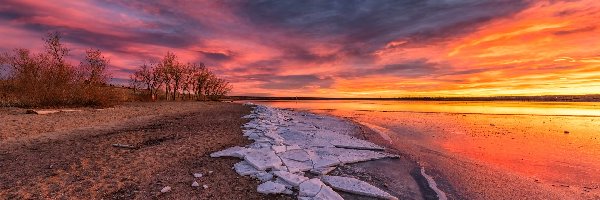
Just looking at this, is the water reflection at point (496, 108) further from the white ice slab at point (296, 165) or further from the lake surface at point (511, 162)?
the white ice slab at point (296, 165)

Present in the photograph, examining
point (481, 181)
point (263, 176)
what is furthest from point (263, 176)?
point (481, 181)

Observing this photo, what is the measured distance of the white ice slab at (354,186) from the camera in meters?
4.66

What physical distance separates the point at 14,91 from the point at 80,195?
22.7 meters

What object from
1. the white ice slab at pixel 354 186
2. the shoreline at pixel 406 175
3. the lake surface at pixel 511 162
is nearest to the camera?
the white ice slab at pixel 354 186

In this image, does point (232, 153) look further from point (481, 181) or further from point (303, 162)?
point (481, 181)

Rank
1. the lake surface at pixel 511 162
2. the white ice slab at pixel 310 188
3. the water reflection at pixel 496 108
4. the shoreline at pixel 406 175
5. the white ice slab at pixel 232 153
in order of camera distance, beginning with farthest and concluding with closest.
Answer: the water reflection at pixel 496 108
the white ice slab at pixel 232 153
the lake surface at pixel 511 162
the shoreline at pixel 406 175
the white ice slab at pixel 310 188

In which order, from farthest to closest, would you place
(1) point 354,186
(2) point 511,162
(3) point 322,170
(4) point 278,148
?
(2) point 511,162 → (4) point 278,148 → (3) point 322,170 → (1) point 354,186

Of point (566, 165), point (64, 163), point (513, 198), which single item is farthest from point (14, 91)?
point (566, 165)

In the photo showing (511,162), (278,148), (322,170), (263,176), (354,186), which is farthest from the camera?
(511,162)

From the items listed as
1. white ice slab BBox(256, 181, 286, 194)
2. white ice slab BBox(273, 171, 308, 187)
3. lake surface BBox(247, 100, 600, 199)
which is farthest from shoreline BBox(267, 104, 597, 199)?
white ice slab BBox(256, 181, 286, 194)

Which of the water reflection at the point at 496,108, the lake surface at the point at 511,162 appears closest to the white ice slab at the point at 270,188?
the lake surface at the point at 511,162

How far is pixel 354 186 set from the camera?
4.94m

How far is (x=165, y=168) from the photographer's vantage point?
570cm

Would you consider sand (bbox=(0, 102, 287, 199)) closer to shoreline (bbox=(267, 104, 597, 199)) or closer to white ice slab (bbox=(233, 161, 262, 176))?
white ice slab (bbox=(233, 161, 262, 176))
